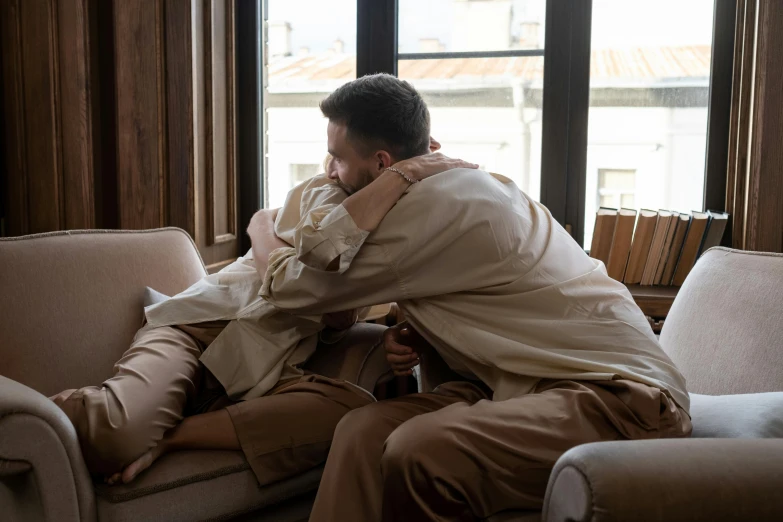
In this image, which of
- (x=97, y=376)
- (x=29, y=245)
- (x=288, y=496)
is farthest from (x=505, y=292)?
(x=29, y=245)

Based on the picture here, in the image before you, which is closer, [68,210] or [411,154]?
[411,154]

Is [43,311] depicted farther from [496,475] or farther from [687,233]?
[687,233]

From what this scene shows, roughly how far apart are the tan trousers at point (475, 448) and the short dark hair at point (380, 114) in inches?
24.4

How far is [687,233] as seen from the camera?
7.70 feet

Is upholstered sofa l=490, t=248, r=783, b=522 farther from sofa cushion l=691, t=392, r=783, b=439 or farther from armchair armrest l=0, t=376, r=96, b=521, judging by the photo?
armchair armrest l=0, t=376, r=96, b=521

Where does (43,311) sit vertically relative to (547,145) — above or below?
below

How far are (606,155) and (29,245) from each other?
73.7 inches

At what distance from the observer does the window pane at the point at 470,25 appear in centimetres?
261

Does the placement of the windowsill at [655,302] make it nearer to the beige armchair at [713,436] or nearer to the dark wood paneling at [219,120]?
the beige armchair at [713,436]

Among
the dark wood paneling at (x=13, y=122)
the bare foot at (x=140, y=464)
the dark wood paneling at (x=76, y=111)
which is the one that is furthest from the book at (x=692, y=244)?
the dark wood paneling at (x=13, y=122)

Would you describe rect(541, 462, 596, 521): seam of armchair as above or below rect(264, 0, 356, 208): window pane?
below

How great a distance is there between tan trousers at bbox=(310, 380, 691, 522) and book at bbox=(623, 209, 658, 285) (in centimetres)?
109

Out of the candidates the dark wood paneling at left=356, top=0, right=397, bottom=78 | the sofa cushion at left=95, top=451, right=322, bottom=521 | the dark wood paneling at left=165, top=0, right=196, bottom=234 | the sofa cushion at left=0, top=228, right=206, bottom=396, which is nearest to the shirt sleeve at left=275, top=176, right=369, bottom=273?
the sofa cushion at left=95, top=451, right=322, bottom=521

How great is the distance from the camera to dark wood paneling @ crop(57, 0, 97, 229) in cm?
236
